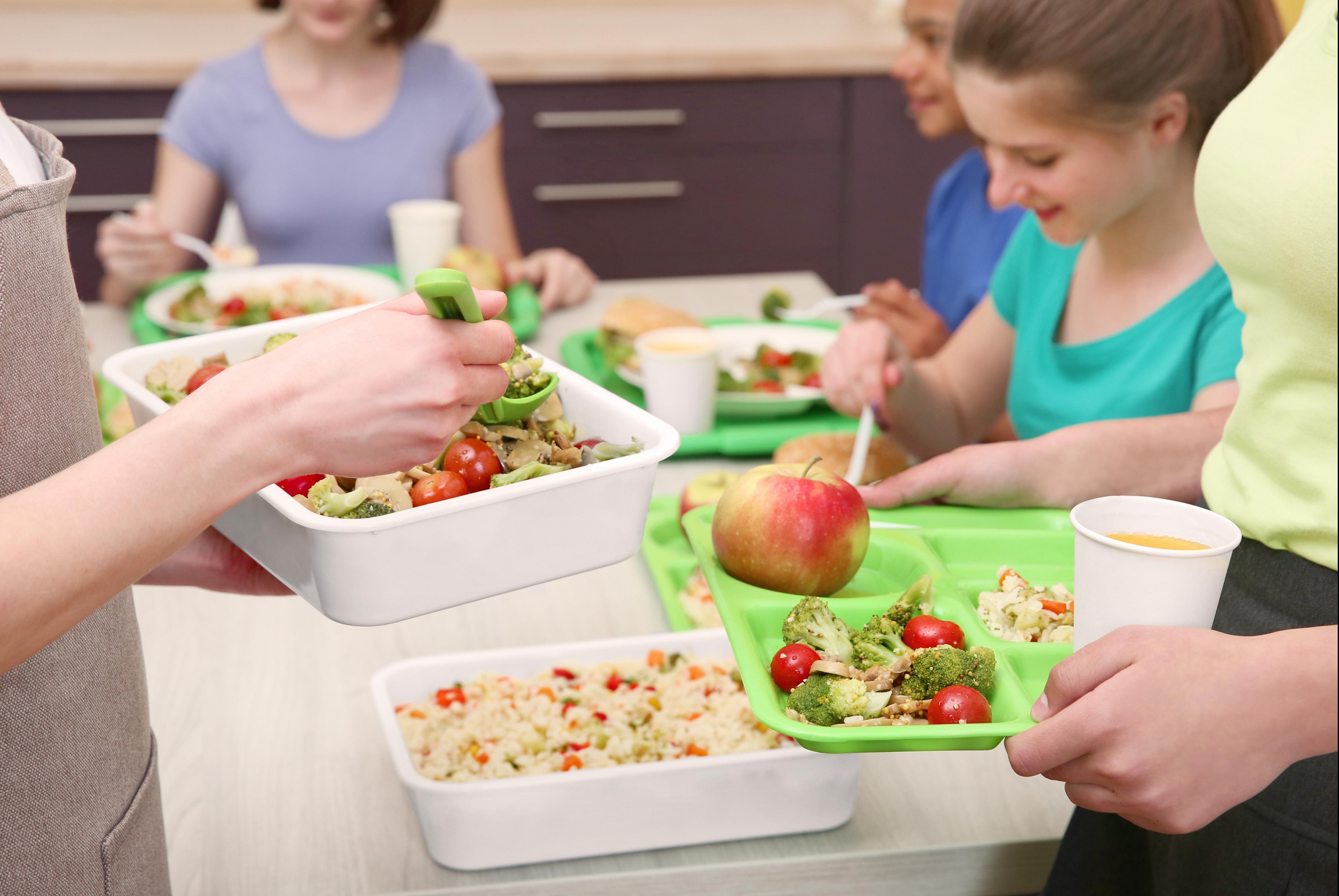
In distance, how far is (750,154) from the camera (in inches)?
142

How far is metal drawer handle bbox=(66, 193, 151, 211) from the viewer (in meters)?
3.29

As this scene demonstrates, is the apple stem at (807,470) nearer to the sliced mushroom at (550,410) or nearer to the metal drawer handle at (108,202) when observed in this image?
the sliced mushroom at (550,410)

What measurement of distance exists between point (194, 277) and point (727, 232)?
1.89m

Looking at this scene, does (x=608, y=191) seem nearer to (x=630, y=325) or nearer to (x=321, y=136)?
(x=321, y=136)

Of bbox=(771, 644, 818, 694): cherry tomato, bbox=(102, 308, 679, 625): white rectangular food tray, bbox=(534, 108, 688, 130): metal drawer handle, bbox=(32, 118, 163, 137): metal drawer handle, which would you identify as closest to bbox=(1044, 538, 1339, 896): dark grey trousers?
bbox=(771, 644, 818, 694): cherry tomato

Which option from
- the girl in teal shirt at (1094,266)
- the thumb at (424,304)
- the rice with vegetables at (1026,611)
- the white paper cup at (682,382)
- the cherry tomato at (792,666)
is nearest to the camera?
the thumb at (424,304)

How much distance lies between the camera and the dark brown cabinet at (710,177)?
3.46m

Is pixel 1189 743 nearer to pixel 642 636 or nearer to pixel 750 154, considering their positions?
pixel 642 636

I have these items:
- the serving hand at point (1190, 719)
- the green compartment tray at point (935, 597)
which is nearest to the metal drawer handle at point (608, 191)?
the green compartment tray at point (935, 597)

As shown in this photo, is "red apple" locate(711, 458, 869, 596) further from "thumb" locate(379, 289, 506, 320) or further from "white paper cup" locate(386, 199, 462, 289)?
"white paper cup" locate(386, 199, 462, 289)

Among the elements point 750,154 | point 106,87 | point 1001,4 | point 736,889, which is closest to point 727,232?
point 750,154

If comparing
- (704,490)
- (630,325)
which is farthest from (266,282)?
(704,490)

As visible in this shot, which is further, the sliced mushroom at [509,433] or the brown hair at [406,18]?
the brown hair at [406,18]

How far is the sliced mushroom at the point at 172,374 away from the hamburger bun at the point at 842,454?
72 cm
